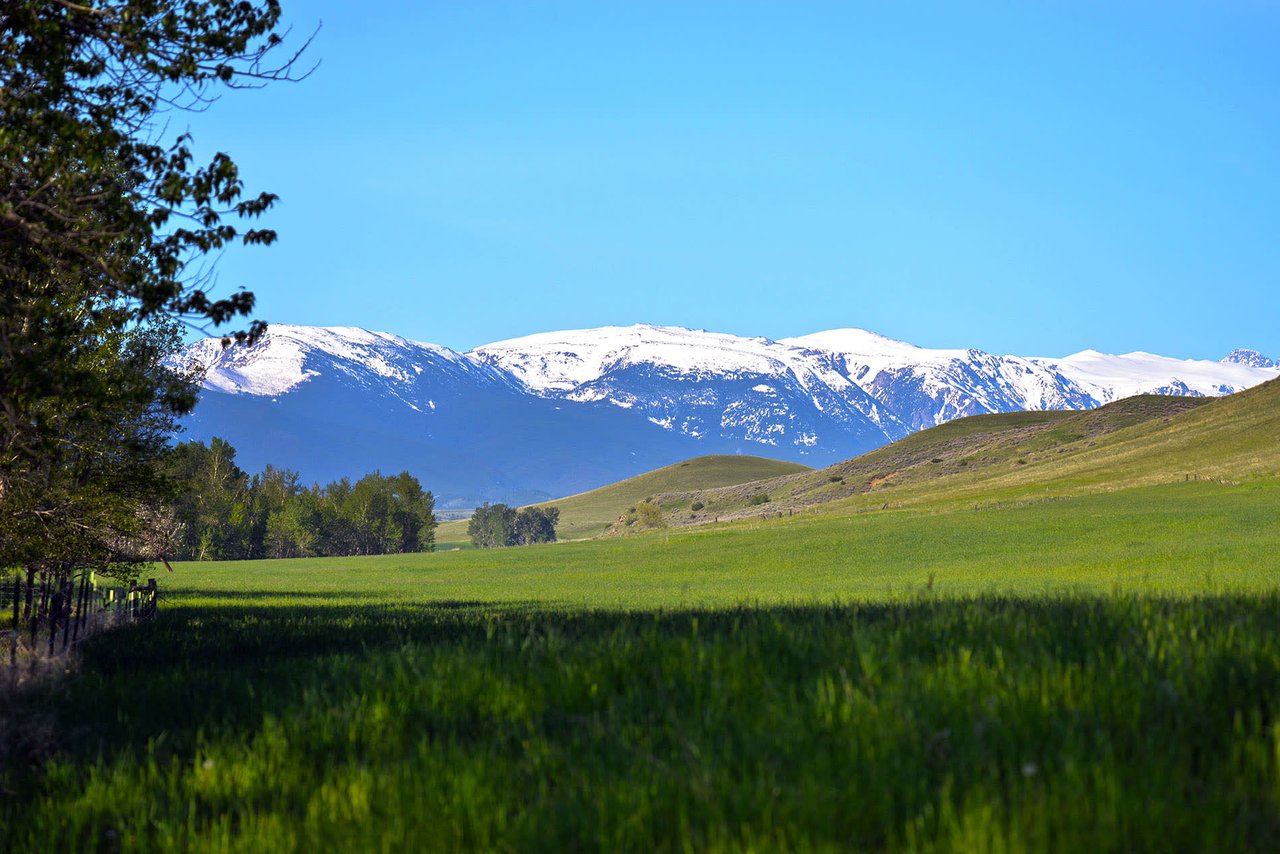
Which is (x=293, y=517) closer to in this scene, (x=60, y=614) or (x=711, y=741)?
(x=60, y=614)

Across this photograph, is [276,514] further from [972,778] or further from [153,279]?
[972,778]

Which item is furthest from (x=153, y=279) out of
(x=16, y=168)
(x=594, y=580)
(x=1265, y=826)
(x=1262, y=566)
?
(x=594, y=580)

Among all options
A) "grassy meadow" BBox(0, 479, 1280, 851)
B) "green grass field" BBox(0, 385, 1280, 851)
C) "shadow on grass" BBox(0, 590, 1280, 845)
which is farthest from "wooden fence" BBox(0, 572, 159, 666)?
"grassy meadow" BBox(0, 479, 1280, 851)

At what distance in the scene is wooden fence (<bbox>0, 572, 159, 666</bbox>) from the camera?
614 inches

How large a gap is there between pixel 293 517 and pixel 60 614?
5464 inches

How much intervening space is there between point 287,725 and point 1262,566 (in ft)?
139

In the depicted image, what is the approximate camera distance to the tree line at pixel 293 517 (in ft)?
473

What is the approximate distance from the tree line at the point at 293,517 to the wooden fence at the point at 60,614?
108953mm

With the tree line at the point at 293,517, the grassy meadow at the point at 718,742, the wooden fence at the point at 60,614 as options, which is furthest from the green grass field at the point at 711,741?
the tree line at the point at 293,517

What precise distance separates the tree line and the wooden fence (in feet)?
357

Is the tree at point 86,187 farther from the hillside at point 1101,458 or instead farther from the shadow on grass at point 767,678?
the hillside at point 1101,458

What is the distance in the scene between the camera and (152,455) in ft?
95.0

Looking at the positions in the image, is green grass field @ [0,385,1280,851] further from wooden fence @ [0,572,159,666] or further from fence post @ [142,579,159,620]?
fence post @ [142,579,159,620]

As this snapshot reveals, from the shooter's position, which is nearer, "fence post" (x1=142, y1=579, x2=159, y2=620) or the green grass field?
the green grass field
